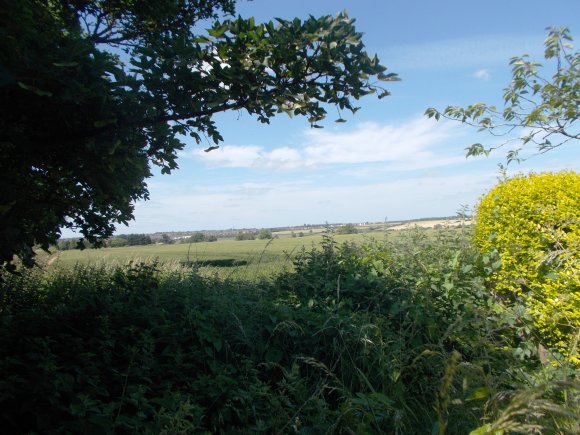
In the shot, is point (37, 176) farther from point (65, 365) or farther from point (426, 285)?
point (426, 285)

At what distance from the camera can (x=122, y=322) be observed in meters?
3.43

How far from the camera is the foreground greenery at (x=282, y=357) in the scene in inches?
88.8

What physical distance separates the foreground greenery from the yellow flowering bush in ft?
0.86

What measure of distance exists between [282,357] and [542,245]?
3114mm

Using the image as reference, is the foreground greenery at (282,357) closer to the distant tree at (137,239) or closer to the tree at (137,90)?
the tree at (137,90)

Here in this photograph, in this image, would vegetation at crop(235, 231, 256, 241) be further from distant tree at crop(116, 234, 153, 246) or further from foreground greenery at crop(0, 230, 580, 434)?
foreground greenery at crop(0, 230, 580, 434)

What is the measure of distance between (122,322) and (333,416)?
6.67ft

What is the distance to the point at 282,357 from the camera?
3393 mm

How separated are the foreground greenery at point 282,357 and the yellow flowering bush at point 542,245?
0.26 meters

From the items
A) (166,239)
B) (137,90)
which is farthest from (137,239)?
(137,90)

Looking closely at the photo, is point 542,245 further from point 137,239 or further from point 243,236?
point 243,236

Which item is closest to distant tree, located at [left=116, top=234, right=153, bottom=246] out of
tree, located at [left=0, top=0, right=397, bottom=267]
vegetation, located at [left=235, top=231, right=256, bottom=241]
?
vegetation, located at [left=235, top=231, right=256, bottom=241]

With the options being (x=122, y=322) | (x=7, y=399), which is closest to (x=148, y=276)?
(x=122, y=322)

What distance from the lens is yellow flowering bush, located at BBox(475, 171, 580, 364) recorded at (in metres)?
3.79
